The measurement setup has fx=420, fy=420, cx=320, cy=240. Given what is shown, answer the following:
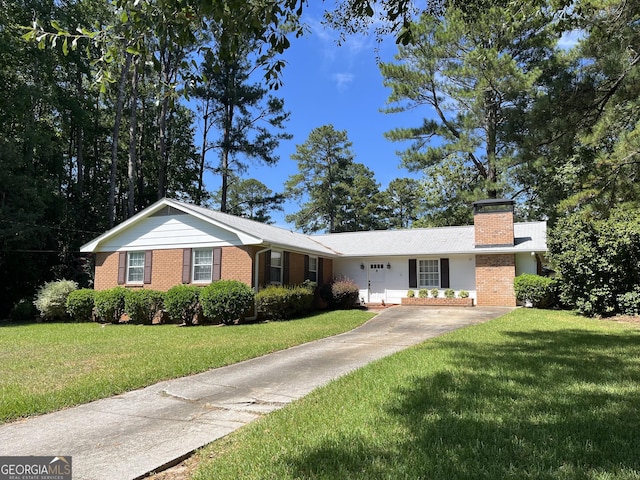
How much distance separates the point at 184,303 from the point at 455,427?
1227 cm

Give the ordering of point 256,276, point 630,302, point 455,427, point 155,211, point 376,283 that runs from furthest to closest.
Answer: point 376,283, point 155,211, point 256,276, point 630,302, point 455,427

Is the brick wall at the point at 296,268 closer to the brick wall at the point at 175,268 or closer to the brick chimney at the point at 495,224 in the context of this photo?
the brick wall at the point at 175,268

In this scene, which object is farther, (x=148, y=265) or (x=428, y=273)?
(x=428, y=273)

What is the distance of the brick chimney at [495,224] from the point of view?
60.6 ft

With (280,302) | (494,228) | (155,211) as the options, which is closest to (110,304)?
(155,211)

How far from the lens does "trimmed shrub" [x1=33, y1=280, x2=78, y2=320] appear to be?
16.9 metres

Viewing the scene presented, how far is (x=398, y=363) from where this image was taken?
6.97 m

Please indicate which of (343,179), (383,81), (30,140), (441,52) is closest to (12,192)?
(30,140)

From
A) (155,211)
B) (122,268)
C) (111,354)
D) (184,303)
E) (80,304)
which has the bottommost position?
(111,354)

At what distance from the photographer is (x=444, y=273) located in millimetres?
19828

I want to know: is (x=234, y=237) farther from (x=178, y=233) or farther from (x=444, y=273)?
(x=444, y=273)

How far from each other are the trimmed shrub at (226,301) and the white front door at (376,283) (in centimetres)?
832

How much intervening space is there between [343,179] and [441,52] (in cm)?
2024

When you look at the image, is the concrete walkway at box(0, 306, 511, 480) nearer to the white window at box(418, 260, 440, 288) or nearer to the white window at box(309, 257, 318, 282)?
the white window at box(309, 257, 318, 282)
